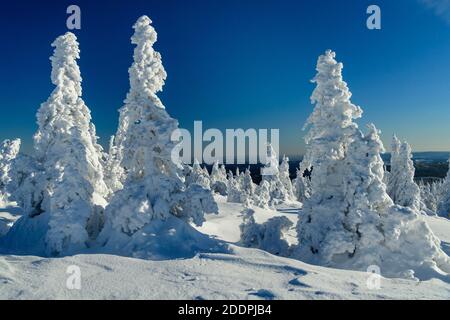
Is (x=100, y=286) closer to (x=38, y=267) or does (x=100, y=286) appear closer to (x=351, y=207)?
(x=38, y=267)

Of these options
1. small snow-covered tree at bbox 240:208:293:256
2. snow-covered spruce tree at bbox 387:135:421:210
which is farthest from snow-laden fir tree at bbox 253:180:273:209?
small snow-covered tree at bbox 240:208:293:256

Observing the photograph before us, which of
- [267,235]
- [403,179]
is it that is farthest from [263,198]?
[267,235]

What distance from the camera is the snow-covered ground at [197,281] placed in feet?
39.0

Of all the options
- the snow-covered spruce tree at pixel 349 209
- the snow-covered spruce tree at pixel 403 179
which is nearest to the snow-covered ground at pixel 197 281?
the snow-covered spruce tree at pixel 349 209

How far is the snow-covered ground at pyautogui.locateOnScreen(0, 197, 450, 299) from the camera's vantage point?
11.9 m

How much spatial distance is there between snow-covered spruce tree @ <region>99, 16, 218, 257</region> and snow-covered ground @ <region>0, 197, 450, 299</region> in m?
3.30

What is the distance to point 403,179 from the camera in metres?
46.8

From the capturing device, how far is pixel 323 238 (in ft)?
67.7

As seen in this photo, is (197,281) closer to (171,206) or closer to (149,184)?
(171,206)

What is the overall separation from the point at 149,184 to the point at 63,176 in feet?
17.6

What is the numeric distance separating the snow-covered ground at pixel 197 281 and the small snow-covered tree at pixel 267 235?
19.8 ft
